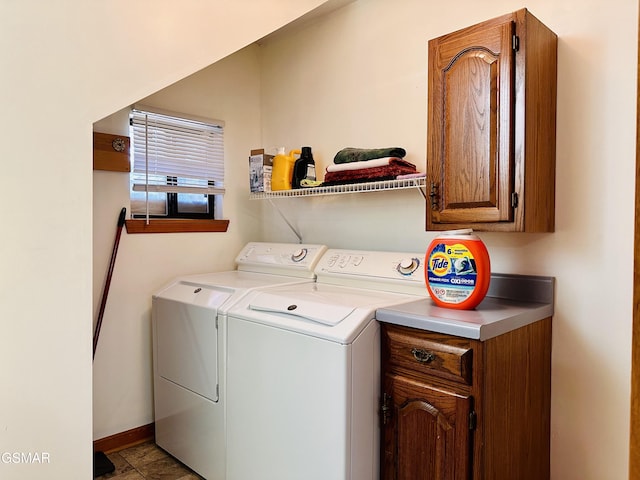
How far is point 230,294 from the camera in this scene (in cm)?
211

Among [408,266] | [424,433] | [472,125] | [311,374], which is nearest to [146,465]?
[311,374]

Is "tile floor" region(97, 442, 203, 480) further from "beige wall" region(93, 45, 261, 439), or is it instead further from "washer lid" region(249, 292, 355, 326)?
"washer lid" region(249, 292, 355, 326)

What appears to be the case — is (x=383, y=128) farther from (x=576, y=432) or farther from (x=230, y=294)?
(x=576, y=432)

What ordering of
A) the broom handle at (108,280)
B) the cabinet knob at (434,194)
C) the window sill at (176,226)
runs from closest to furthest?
the cabinet knob at (434,194) < the broom handle at (108,280) < the window sill at (176,226)

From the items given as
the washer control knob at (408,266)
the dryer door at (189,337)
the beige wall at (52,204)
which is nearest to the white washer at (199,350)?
the dryer door at (189,337)

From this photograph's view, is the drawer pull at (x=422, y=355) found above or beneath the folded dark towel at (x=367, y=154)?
beneath

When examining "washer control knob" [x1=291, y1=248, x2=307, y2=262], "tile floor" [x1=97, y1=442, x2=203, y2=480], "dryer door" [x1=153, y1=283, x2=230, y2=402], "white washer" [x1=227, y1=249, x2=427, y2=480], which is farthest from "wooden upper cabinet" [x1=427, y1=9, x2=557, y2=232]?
"tile floor" [x1=97, y1=442, x2=203, y2=480]

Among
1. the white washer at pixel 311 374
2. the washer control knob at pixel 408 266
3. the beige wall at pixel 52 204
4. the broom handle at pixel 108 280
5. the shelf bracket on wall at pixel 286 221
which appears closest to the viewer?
the beige wall at pixel 52 204

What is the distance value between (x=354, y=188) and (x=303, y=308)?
2.27 ft

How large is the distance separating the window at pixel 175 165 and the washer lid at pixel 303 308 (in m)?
0.99

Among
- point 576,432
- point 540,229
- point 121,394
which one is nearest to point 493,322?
point 540,229

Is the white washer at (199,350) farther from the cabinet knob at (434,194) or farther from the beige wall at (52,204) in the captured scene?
the cabinet knob at (434,194)

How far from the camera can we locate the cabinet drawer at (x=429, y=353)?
140 centimetres

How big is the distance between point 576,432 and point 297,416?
1.06 metres
